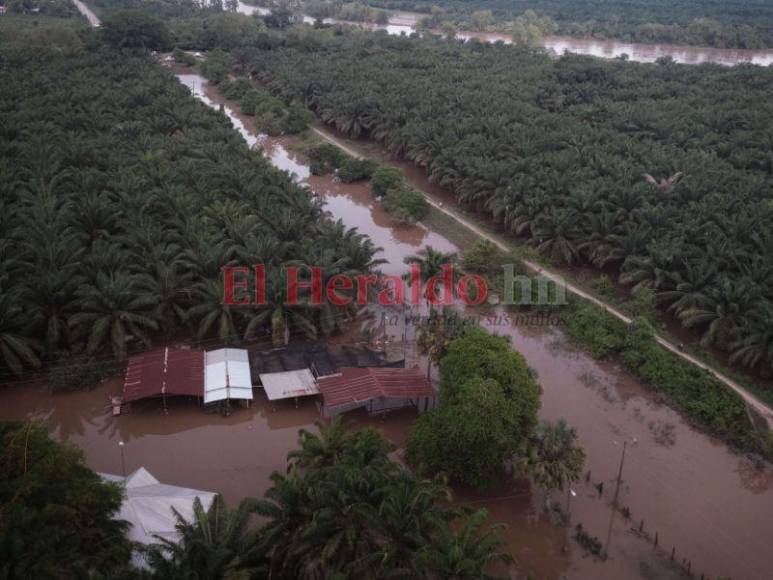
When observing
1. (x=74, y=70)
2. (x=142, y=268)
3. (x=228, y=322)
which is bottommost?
(x=228, y=322)

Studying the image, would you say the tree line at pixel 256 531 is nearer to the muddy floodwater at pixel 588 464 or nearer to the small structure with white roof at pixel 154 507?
the small structure with white roof at pixel 154 507

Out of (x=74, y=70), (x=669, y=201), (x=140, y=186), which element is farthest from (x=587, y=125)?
(x=74, y=70)

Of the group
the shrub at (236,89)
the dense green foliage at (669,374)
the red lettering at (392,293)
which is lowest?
the dense green foliage at (669,374)

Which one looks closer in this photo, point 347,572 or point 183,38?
point 347,572

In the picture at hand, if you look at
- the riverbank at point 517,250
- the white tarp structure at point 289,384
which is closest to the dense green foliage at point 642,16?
the riverbank at point 517,250

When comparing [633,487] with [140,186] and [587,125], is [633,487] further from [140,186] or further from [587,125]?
[587,125]
